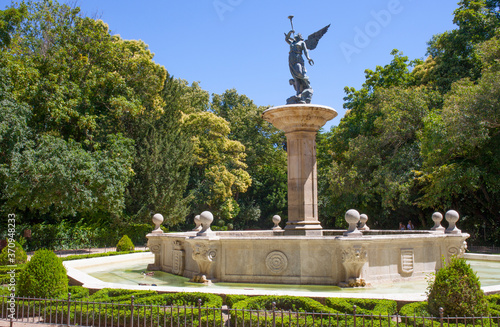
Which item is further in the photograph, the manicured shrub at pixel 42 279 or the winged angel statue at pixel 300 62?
the winged angel statue at pixel 300 62

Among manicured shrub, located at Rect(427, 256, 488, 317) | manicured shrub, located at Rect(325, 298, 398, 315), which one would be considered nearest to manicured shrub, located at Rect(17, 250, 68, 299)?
manicured shrub, located at Rect(325, 298, 398, 315)

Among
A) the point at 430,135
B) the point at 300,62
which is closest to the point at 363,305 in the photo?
the point at 300,62

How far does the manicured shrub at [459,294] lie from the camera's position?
6.00 m

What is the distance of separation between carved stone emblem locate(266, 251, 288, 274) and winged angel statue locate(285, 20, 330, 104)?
17.8 ft

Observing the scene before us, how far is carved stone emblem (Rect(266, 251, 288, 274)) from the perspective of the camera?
10.2 meters

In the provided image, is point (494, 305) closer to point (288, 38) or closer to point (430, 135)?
point (288, 38)

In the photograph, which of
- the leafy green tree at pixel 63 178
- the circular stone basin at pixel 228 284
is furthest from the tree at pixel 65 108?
the circular stone basin at pixel 228 284

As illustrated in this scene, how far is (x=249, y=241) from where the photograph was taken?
1039cm

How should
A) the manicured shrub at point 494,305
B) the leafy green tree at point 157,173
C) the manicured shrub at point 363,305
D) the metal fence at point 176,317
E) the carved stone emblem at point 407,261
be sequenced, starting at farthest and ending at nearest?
the leafy green tree at point 157,173
the carved stone emblem at point 407,261
the manicured shrub at point 363,305
the manicured shrub at point 494,305
the metal fence at point 176,317

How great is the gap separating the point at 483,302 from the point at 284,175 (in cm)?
3784

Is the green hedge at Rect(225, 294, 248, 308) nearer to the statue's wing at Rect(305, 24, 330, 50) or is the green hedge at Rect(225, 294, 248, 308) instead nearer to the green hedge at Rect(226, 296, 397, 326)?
the green hedge at Rect(226, 296, 397, 326)

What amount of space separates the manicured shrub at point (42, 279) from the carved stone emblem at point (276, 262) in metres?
4.43

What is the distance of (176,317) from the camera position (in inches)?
260

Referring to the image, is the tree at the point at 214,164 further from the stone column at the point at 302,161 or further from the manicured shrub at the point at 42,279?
the manicured shrub at the point at 42,279
